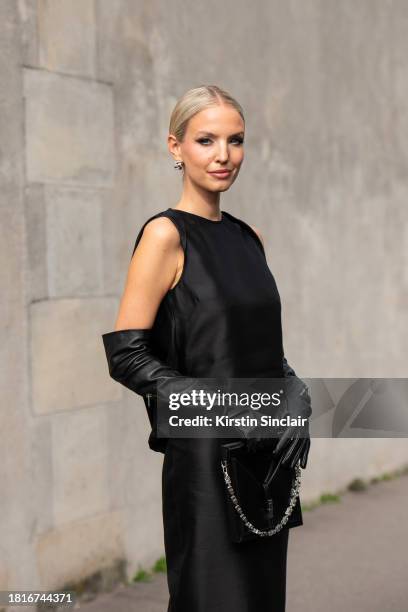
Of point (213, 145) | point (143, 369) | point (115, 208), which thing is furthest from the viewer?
point (115, 208)

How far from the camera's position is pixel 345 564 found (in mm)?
4703

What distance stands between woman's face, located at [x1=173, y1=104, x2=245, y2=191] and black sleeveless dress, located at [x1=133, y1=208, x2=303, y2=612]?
0.40 ft

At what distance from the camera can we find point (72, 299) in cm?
401

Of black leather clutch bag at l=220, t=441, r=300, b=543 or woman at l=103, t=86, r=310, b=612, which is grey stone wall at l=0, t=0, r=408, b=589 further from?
black leather clutch bag at l=220, t=441, r=300, b=543

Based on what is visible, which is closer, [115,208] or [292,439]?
[292,439]

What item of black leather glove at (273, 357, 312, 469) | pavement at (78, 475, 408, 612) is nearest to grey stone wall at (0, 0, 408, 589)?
pavement at (78, 475, 408, 612)

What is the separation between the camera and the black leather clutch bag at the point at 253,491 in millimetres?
2328

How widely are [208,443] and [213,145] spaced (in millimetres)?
786

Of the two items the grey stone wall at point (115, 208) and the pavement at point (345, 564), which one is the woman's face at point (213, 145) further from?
the pavement at point (345, 564)

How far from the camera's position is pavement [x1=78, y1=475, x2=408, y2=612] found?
412 cm

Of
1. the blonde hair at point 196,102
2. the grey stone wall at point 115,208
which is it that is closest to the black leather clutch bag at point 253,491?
the blonde hair at point 196,102

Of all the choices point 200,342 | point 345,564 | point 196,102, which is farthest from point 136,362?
point 345,564

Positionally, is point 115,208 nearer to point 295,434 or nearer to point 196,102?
point 196,102

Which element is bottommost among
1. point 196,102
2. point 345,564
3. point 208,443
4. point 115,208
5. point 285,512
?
point 345,564
